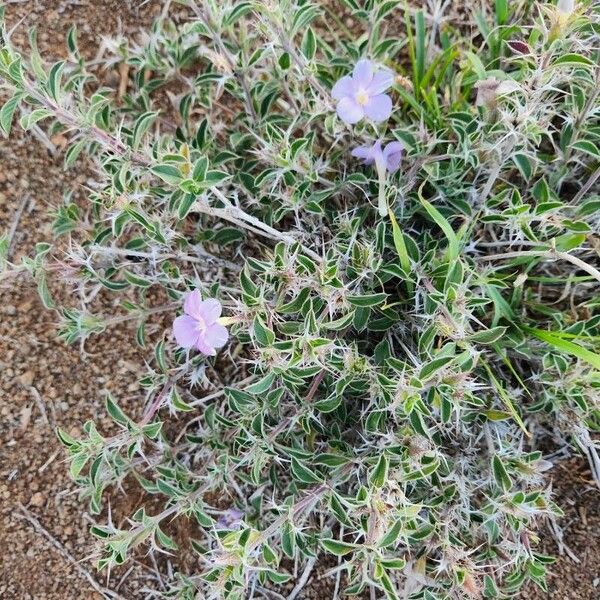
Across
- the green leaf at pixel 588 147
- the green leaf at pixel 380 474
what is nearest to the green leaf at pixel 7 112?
the green leaf at pixel 380 474

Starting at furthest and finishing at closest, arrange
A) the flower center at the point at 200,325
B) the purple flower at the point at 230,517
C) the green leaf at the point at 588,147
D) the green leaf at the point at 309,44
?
the purple flower at the point at 230,517, the green leaf at the point at 309,44, the green leaf at the point at 588,147, the flower center at the point at 200,325

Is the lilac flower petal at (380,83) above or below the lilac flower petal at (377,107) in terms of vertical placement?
above

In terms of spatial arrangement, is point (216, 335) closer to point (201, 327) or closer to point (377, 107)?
point (201, 327)

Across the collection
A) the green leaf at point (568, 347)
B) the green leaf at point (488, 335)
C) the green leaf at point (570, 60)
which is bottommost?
the green leaf at point (568, 347)

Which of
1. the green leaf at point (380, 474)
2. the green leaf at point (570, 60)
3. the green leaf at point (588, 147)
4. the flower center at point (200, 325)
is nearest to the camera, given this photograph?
the green leaf at point (570, 60)

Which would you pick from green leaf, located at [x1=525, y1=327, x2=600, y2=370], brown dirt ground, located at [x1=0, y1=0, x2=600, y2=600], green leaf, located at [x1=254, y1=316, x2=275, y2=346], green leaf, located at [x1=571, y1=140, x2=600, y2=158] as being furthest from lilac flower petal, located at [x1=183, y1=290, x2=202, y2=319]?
green leaf, located at [x1=571, y1=140, x2=600, y2=158]

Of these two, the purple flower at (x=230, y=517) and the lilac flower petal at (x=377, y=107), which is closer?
the lilac flower petal at (x=377, y=107)

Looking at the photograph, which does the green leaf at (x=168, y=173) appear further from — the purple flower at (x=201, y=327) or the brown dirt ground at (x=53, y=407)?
the brown dirt ground at (x=53, y=407)

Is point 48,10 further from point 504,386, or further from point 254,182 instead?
point 504,386
